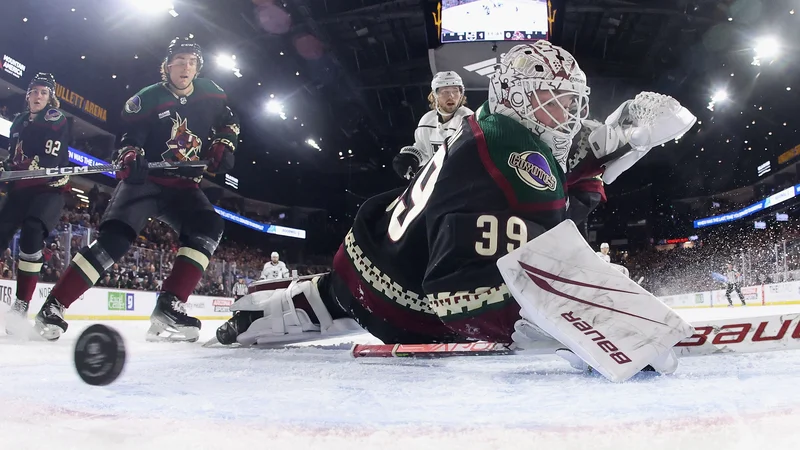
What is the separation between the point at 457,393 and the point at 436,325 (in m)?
0.78

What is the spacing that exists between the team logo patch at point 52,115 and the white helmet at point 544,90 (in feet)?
13.1

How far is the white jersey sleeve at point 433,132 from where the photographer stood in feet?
9.98

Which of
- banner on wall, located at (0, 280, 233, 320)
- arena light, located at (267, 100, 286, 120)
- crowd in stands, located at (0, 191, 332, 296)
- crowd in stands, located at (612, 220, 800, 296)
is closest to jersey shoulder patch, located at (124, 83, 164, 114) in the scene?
crowd in stands, located at (0, 191, 332, 296)

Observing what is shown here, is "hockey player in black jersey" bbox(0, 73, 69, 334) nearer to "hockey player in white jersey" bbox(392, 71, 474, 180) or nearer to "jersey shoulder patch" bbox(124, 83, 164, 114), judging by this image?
"jersey shoulder patch" bbox(124, 83, 164, 114)

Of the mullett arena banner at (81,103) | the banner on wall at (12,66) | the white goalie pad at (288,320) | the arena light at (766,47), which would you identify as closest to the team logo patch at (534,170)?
the white goalie pad at (288,320)

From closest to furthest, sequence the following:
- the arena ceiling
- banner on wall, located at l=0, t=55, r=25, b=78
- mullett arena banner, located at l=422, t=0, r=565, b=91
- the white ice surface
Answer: the white ice surface, mullett arena banner, located at l=422, t=0, r=565, b=91, banner on wall, located at l=0, t=55, r=25, b=78, the arena ceiling

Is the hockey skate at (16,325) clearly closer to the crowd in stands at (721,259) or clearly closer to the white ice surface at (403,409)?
the white ice surface at (403,409)

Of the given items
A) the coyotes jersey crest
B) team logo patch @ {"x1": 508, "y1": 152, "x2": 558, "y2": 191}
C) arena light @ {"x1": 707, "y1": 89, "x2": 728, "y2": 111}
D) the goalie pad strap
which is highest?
arena light @ {"x1": 707, "y1": 89, "x2": 728, "y2": 111}

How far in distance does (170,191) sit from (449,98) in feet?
5.56

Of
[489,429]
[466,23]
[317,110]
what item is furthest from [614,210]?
[489,429]

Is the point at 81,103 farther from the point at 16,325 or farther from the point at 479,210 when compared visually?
the point at 479,210

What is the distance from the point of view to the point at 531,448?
1.84ft

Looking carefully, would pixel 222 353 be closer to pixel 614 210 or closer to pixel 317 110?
pixel 317 110

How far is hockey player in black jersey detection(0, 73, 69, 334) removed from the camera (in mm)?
3549
